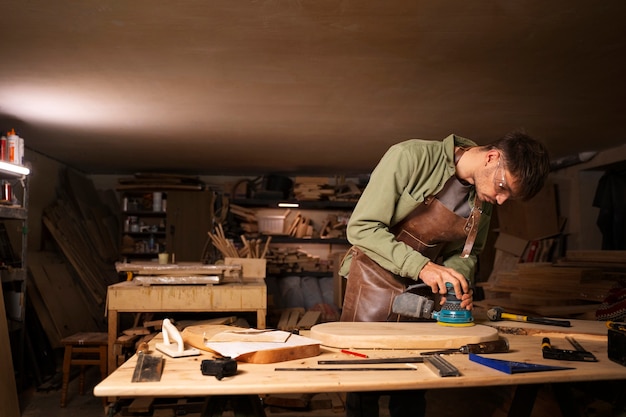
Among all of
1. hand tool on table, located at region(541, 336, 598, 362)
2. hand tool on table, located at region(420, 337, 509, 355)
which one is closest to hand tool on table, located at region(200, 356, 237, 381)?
hand tool on table, located at region(420, 337, 509, 355)

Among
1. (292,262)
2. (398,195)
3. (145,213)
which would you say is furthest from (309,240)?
(398,195)

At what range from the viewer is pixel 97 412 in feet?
15.0

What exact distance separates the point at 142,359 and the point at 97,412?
140 inches

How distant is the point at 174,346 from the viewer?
1.84m

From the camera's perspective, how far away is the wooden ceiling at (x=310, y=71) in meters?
2.94

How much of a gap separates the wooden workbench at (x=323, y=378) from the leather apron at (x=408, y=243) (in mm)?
614

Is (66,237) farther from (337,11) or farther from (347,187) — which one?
Result: (337,11)

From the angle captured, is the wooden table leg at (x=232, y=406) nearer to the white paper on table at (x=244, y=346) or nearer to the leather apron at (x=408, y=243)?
the white paper on table at (x=244, y=346)

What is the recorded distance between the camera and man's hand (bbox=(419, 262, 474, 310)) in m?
2.15

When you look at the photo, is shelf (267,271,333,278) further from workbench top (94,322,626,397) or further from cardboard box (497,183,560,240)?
workbench top (94,322,626,397)

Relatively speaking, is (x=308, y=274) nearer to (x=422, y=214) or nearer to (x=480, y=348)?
(x=422, y=214)

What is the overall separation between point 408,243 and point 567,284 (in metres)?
3.32

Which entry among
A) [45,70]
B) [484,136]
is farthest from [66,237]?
[484,136]

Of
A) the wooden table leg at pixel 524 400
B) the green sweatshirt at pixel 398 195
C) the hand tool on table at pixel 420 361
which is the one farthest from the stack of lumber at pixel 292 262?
the hand tool on table at pixel 420 361
